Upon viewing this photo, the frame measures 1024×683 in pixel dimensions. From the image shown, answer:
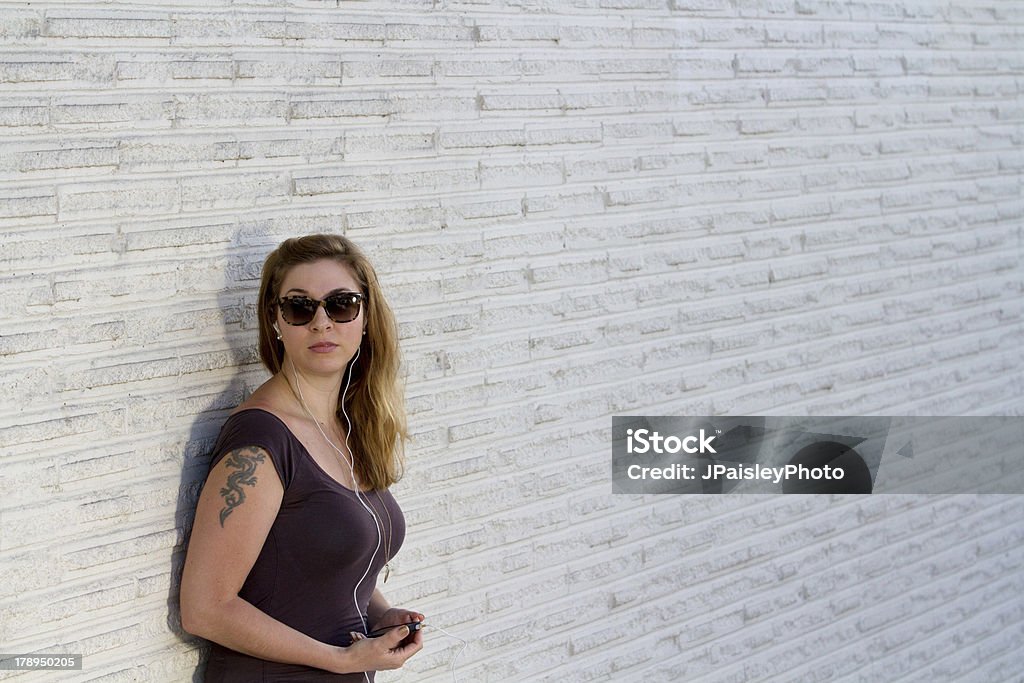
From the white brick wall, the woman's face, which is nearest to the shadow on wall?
the white brick wall

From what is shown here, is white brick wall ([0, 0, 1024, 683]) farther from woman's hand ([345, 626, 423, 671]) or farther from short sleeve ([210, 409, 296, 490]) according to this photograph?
woman's hand ([345, 626, 423, 671])

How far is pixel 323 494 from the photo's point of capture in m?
2.54

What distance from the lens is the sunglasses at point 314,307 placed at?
2.57 meters

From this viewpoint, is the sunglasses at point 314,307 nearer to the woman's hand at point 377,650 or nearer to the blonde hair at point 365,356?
the blonde hair at point 365,356

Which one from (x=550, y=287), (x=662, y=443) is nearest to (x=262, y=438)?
(x=550, y=287)

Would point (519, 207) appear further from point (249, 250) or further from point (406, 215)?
point (249, 250)

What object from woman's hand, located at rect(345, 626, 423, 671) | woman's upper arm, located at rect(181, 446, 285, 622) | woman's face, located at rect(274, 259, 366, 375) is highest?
woman's face, located at rect(274, 259, 366, 375)

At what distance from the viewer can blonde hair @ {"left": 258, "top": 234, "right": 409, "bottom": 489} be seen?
263cm

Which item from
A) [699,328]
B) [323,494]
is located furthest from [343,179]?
[699,328]

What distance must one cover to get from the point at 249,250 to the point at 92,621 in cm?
86

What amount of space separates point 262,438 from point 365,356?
0.40m

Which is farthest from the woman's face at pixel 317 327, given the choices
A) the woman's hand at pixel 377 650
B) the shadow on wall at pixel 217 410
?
the woman's hand at pixel 377 650

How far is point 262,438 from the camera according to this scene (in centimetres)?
248

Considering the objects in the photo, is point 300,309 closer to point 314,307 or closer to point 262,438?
point 314,307
